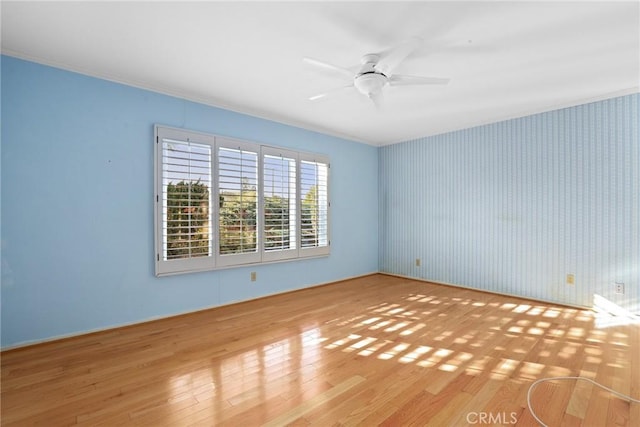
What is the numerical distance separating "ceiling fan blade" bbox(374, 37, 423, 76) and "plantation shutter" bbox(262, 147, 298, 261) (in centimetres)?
202

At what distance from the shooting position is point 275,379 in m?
2.05

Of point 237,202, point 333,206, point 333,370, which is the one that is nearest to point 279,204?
point 237,202

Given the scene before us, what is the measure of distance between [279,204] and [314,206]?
69cm

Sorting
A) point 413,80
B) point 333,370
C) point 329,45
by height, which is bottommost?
point 333,370

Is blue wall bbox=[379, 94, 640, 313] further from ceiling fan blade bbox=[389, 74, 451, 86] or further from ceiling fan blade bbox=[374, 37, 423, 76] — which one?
ceiling fan blade bbox=[374, 37, 423, 76]

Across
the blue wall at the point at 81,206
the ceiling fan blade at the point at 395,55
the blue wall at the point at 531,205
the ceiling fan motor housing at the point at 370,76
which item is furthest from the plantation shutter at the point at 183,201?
the blue wall at the point at 531,205

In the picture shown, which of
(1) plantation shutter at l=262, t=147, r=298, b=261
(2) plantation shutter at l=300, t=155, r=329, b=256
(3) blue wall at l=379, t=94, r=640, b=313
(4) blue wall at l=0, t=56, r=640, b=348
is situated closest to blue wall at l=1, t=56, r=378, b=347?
(4) blue wall at l=0, t=56, r=640, b=348

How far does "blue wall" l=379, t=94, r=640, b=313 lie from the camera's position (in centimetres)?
333

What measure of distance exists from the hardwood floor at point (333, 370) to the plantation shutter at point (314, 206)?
4.41 ft

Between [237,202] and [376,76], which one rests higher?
[376,76]

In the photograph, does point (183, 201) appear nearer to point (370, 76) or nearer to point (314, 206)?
point (314, 206)

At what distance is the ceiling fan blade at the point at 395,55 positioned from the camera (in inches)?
77.9

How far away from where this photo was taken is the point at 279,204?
416 cm

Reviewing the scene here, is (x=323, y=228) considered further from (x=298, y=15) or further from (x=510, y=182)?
(x=298, y=15)
